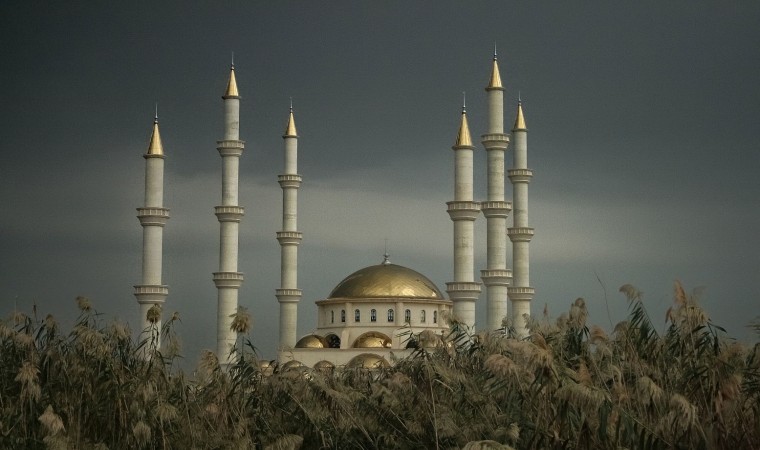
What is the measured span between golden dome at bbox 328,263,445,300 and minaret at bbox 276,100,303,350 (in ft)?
8.92

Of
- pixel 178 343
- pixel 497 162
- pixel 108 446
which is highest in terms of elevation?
pixel 497 162

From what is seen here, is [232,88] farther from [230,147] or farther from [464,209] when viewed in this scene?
[464,209]

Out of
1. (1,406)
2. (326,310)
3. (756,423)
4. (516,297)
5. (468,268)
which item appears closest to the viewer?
(756,423)

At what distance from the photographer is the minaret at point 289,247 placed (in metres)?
58.6

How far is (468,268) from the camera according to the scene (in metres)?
52.5

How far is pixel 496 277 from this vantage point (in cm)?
5312

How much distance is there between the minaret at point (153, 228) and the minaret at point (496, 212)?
1395cm

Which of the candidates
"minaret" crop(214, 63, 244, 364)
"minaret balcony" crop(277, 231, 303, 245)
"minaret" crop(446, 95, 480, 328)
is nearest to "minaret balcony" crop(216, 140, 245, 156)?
"minaret" crop(214, 63, 244, 364)

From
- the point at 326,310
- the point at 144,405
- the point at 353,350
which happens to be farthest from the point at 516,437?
the point at 326,310

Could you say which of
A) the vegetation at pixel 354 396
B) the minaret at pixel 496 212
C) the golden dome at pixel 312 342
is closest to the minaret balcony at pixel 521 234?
the minaret at pixel 496 212

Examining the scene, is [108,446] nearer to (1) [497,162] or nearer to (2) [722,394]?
(2) [722,394]

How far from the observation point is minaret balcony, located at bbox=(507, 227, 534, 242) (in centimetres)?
5775

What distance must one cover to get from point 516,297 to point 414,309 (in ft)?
16.5

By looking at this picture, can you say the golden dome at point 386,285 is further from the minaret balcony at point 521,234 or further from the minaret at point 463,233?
the minaret at point 463,233
